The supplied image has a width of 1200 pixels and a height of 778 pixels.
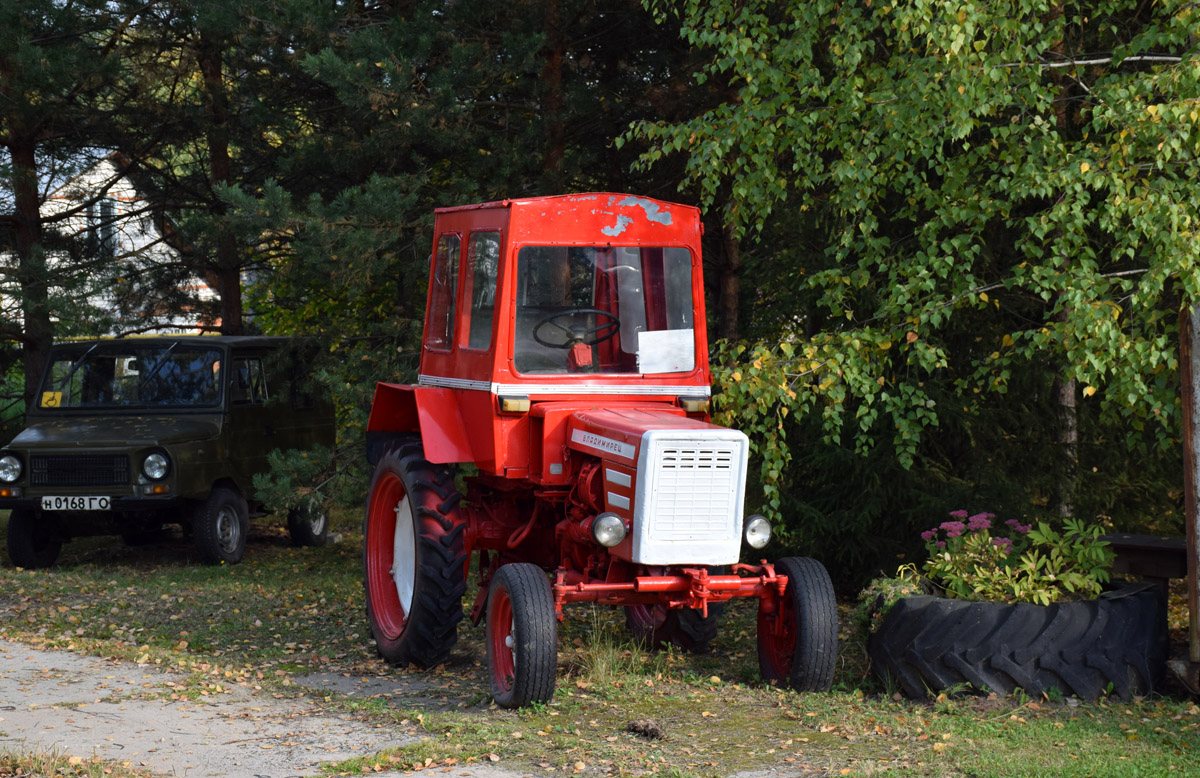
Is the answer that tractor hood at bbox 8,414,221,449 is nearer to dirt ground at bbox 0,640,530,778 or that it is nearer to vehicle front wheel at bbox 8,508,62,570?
vehicle front wheel at bbox 8,508,62,570

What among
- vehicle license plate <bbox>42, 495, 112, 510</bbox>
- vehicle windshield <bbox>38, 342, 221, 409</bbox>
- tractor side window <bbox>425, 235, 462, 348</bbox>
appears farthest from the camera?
vehicle windshield <bbox>38, 342, 221, 409</bbox>

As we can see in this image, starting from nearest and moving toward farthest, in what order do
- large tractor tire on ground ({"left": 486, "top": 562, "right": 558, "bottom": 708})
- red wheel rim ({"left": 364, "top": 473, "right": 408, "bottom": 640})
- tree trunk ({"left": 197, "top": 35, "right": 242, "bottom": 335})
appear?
large tractor tire on ground ({"left": 486, "top": 562, "right": 558, "bottom": 708}), red wheel rim ({"left": 364, "top": 473, "right": 408, "bottom": 640}), tree trunk ({"left": 197, "top": 35, "right": 242, "bottom": 335})

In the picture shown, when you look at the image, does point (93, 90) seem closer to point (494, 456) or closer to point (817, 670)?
point (494, 456)

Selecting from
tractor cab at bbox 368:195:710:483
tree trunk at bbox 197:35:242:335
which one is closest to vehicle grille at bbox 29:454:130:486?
tree trunk at bbox 197:35:242:335

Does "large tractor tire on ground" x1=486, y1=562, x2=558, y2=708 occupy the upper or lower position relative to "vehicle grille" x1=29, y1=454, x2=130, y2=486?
lower

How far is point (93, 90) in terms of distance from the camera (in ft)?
44.5

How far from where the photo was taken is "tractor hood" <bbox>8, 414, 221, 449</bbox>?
11.2 m

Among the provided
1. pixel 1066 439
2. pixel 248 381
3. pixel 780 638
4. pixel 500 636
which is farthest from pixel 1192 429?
pixel 248 381

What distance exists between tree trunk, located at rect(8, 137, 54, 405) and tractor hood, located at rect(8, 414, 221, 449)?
200cm

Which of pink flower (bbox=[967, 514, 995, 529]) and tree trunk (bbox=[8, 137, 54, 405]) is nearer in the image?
pink flower (bbox=[967, 514, 995, 529])

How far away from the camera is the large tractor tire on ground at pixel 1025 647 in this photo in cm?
625

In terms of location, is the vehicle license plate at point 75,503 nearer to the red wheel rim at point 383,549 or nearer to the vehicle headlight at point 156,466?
the vehicle headlight at point 156,466

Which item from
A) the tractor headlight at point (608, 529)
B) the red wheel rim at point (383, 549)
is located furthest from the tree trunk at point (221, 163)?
the tractor headlight at point (608, 529)

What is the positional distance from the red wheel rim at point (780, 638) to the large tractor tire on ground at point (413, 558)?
1626 mm
